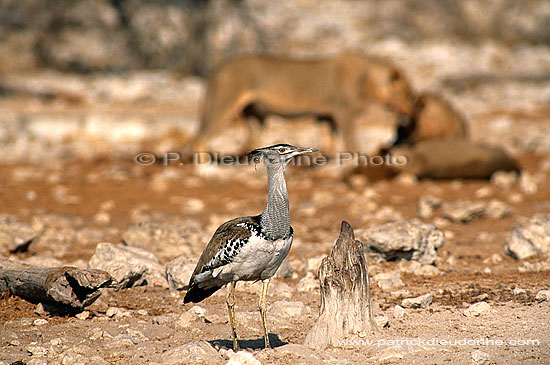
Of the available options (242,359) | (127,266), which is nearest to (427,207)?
(127,266)

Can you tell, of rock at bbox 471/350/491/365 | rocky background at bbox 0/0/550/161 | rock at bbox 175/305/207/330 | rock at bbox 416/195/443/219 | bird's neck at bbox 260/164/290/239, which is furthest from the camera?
rocky background at bbox 0/0/550/161

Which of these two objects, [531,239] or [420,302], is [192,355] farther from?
[531,239]

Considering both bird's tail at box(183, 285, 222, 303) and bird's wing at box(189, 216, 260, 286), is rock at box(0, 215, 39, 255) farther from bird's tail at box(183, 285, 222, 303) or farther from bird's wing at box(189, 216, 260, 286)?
bird's wing at box(189, 216, 260, 286)

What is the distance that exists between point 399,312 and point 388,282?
2.47ft

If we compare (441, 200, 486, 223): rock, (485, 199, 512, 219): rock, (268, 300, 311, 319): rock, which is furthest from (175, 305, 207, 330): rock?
(485, 199, 512, 219): rock

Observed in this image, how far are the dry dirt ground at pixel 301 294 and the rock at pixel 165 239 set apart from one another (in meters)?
0.51

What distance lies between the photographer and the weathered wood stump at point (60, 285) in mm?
4320

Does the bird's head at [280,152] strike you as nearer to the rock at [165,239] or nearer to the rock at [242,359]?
Result: the rock at [242,359]

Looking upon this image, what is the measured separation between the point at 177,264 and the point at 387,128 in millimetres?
9852

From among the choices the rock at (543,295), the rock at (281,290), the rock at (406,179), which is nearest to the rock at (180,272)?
the rock at (281,290)

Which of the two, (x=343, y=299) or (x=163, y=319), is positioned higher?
(x=343, y=299)

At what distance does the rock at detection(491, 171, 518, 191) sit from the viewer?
30.5 feet

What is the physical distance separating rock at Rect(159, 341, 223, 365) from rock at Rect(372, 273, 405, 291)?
5.92 feet

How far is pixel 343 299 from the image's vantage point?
385 centimetres
